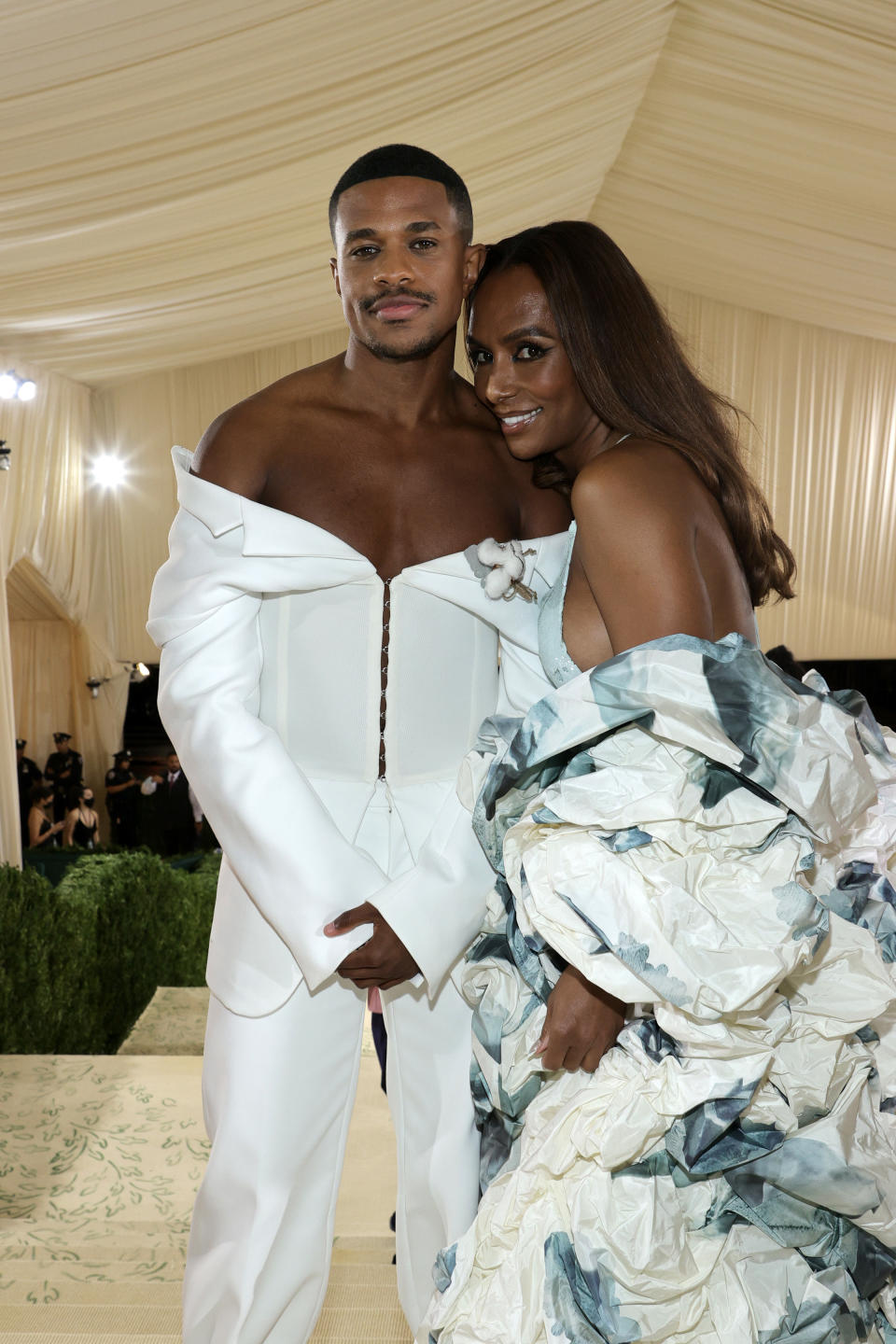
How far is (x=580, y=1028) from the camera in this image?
5.85ft

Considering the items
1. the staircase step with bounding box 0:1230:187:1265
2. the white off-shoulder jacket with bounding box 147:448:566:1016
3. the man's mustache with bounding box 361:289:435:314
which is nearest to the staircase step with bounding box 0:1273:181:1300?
the staircase step with bounding box 0:1230:187:1265

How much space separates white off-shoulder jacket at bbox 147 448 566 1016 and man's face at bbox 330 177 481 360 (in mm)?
379

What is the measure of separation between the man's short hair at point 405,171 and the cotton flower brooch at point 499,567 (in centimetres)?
55

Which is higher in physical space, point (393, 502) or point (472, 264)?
point (472, 264)

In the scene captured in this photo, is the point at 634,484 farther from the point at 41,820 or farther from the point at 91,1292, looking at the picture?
the point at 41,820

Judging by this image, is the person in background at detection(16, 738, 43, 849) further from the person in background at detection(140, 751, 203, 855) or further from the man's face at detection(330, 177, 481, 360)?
the man's face at detection(330, 177, 481, 360)

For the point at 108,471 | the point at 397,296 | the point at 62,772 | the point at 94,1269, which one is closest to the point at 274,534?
the point at 397,296

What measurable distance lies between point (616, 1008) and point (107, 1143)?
3.03 metres

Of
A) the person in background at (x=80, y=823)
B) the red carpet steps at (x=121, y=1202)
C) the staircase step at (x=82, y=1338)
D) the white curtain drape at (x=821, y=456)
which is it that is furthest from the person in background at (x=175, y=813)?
the staircase step at (x=82, y=1338)

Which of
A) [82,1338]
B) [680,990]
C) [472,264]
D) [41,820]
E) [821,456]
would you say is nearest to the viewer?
[680,990]

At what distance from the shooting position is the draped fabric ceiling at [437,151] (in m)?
5.78

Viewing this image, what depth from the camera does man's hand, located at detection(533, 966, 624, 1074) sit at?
1.79 meters

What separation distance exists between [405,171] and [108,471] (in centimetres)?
1317

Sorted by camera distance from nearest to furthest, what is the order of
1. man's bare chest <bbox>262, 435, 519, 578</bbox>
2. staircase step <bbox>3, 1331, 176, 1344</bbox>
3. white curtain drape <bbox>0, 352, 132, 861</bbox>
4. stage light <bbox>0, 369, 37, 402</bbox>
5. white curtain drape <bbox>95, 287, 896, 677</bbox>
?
1. man's bare chest <bbox>262, 435, 519, 578</bbox>
2. staircase step <bbox>3, 1331, 176, 1344</bbox>
3. stage light <bbox>0, 369, 37, 402</bbox>
4. white curtain drape <bbox>0, 352, 132, 861</bbox>
5. white curtain drape <bbox>95, 287, 896, 677</bbox>
